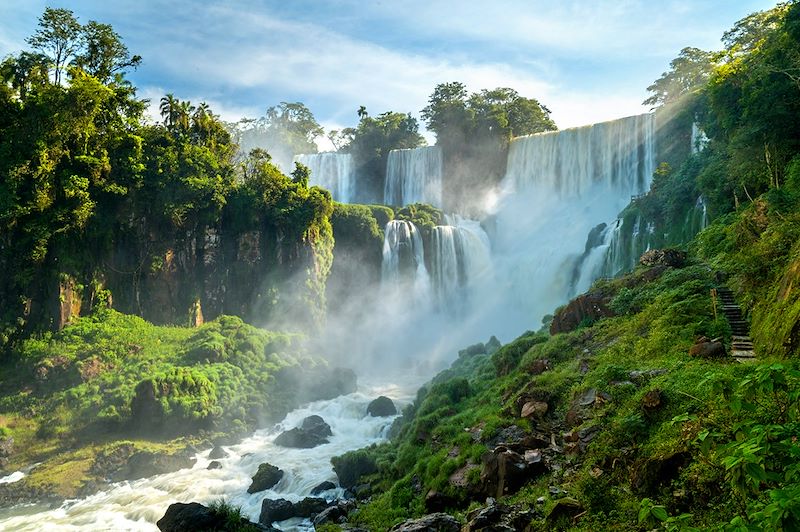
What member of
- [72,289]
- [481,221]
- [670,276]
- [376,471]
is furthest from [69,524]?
[481,221]

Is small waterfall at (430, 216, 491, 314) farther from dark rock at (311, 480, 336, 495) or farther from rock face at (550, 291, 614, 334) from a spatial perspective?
dark rock at (311, 480, 336, 495)

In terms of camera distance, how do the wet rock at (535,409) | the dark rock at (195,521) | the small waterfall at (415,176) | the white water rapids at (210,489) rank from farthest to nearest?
the small waterfall at (415,176) < the white water rapids at (210,489) < the wet rock at (535,409) < the dark rock at (195,521)

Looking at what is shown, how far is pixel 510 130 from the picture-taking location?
170ft

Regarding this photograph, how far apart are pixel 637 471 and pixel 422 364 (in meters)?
31.5

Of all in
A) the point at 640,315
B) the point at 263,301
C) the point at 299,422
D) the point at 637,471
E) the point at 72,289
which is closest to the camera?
the point at 637,471

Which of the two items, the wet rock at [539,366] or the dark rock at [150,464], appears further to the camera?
the dark rock at [150,464]

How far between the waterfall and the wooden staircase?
21072mm

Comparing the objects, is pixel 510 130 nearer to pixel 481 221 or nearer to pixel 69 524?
pixel 481 221

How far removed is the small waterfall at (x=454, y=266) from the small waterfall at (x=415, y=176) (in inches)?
397

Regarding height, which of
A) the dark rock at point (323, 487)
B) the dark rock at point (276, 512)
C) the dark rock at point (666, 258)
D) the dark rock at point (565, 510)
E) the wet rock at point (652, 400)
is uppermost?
the dark rock at point (666, 258)

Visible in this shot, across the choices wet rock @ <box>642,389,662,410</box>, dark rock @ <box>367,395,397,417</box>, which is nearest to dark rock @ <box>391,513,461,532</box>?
wet rock @ <box>642,389,662,410</box>

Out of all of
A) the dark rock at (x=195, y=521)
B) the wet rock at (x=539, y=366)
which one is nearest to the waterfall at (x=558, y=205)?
the wet rock at (x=539, y=366)

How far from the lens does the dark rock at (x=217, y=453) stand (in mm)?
22281

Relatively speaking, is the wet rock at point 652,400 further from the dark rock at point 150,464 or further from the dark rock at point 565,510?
the dark rock at point 150,464
